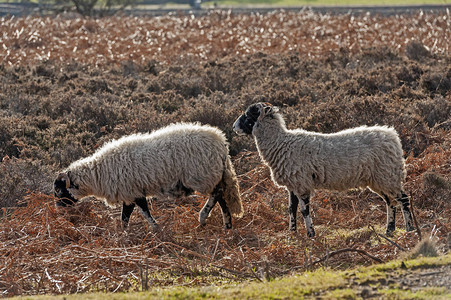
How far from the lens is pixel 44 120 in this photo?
16609mm

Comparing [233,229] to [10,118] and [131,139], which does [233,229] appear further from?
[10,118]

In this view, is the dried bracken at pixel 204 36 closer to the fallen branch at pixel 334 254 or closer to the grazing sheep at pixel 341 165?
the grazing sheep at pixel 341 165

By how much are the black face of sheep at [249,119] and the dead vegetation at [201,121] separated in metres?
1.43

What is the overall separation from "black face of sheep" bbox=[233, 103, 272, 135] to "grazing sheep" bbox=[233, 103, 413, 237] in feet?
1.93

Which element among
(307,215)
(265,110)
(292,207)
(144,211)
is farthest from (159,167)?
(307,215)

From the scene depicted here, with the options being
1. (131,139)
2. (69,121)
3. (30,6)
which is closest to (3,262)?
(131,139)

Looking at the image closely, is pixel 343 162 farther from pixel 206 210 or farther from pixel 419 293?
pixel 419 293

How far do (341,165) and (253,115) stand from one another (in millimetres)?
1727

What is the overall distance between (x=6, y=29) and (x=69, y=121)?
16312 millimetres

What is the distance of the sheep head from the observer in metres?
10.7

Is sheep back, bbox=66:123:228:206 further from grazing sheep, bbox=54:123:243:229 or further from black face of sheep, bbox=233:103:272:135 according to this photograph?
black face of sheep, bbox=233:103:272:135

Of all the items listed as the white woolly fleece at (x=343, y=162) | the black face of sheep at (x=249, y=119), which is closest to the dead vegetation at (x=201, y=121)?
the white woolly fleece at (x=343, y=162)

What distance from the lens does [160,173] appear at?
10.4m

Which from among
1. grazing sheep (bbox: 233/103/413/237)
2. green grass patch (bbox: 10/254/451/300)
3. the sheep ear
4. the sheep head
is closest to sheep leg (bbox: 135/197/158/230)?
the sheep head
